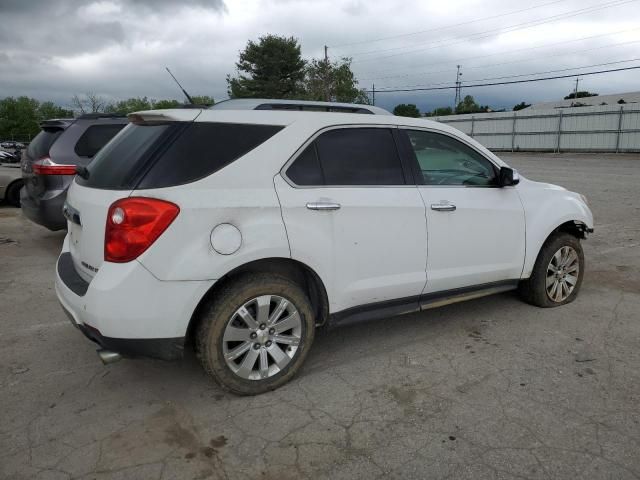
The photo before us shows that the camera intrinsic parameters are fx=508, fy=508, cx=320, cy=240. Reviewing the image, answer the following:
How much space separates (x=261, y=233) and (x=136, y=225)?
688mm

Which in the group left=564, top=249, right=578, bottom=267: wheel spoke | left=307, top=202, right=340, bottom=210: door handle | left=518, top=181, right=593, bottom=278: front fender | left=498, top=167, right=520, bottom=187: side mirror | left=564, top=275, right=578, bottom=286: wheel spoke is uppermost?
left=498, top=167, right=520, bottom=187: side mirror

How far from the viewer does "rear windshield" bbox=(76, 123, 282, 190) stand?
287cm

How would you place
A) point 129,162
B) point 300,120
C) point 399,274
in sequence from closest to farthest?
point 129,162, point 300,120, point 399,274

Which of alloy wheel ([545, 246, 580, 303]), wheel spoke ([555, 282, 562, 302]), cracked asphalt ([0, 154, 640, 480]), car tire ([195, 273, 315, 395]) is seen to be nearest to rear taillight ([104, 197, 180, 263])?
car tire ([195, 273, 315, 395])

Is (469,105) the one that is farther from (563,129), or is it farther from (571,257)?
(571,257)

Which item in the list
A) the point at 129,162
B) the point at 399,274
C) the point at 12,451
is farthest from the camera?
the point at 399,274

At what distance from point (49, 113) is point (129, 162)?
85676 mm

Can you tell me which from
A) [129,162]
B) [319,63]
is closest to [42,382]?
[129,162]

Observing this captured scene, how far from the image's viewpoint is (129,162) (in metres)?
2.99

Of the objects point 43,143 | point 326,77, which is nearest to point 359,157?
point 43,143

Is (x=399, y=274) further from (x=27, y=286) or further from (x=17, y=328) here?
(x=27, y=286)

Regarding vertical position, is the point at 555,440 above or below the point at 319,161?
below

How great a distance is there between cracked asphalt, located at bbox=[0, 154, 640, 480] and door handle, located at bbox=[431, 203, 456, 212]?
1.05 m

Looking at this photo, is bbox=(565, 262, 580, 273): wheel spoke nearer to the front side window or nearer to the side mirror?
the side mirror
